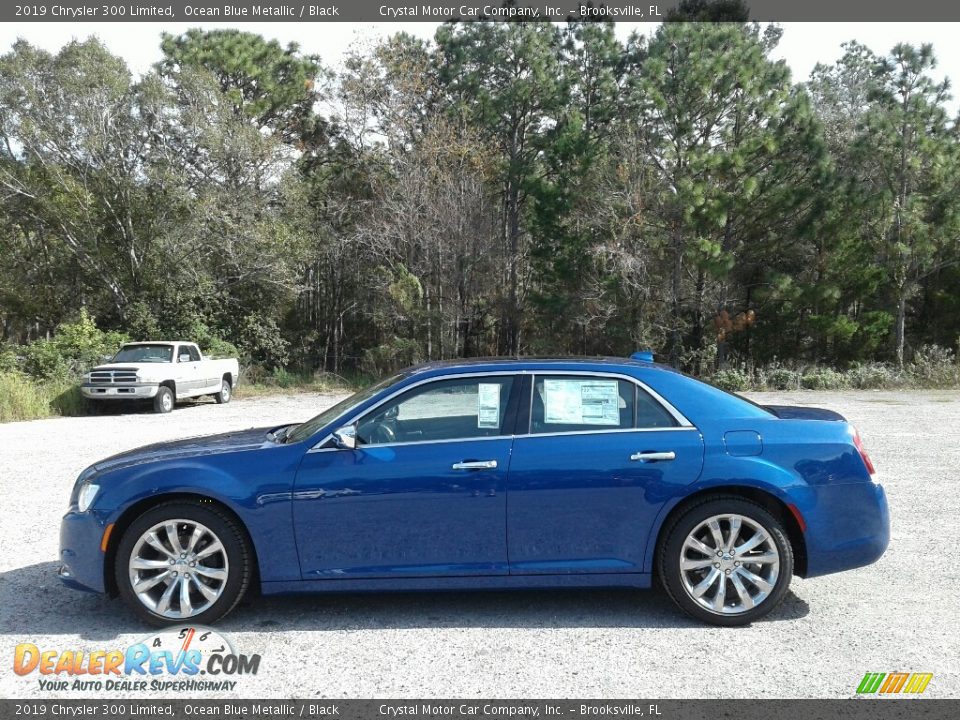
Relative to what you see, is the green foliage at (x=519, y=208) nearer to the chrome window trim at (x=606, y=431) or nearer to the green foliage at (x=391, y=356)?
the green foliage at (x=391, y=356)

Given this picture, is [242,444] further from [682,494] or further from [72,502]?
[682,494]

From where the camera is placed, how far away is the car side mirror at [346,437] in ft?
15.6

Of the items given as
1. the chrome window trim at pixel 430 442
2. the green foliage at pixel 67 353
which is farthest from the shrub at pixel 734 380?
the chrome window trim at pixel 430 442

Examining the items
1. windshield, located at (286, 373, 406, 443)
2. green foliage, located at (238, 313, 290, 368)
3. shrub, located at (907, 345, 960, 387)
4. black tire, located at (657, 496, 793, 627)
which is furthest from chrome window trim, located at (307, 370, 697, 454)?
green foliage, located at (238, 313, 290, 368)

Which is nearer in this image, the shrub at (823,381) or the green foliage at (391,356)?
the shrub at (823,381)

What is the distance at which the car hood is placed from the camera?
4.92 metres

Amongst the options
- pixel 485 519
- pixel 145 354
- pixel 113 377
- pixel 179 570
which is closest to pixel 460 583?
pixel 485 519

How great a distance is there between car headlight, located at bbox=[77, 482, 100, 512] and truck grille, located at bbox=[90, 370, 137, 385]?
544 inches

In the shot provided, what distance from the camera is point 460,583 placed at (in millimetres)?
4723

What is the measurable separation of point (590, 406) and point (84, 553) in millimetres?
3079

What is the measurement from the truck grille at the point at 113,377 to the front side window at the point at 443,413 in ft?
47.6

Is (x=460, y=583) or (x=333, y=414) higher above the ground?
(x=333, y=414)

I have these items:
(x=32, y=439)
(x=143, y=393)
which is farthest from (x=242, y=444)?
(x=143, y=393)

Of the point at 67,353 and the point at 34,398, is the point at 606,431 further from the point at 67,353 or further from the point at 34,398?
the point at 67,353
